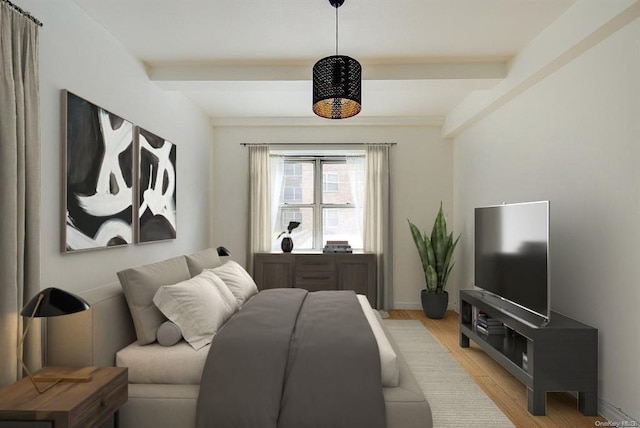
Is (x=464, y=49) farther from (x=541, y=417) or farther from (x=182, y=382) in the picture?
(x=182, y=382)

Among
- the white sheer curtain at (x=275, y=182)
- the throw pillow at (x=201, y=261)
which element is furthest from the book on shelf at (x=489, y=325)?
the white sheer curtain at (x=275, y=182)

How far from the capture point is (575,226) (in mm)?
2727

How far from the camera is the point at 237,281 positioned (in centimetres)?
318

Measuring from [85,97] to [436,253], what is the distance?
3.99 metres

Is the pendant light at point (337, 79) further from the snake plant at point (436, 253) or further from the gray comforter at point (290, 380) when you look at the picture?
the snake plant at point (436, 253)

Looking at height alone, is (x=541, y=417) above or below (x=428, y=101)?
below

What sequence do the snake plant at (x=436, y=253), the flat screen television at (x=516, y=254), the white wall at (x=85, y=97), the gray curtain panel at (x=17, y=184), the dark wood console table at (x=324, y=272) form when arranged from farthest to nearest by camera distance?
1. the dark wood console table at (x=324, y=272)
2. the snake plant at (x=436, y=253)
3. the flat screen television at (x=516, y=254)
4. the white wall at (x=85, y=97)
5. the gray curtain panel at (x=17, y=184)

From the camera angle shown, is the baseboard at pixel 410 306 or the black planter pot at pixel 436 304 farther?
the baseboard at pixel 410 306

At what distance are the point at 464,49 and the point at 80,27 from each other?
2803mm

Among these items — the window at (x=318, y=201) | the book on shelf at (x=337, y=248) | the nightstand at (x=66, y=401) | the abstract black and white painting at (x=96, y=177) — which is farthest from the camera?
the window at (x=318, y=201)

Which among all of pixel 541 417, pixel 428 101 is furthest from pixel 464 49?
pixel 541 417

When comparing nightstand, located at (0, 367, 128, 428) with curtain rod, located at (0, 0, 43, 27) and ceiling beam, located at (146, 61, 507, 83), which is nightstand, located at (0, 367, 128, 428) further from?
ceiling beam, located at (146, 61, 507, 83)

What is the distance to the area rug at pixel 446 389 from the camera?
243 centimetres

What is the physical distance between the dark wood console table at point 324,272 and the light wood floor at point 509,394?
3.92 feet
